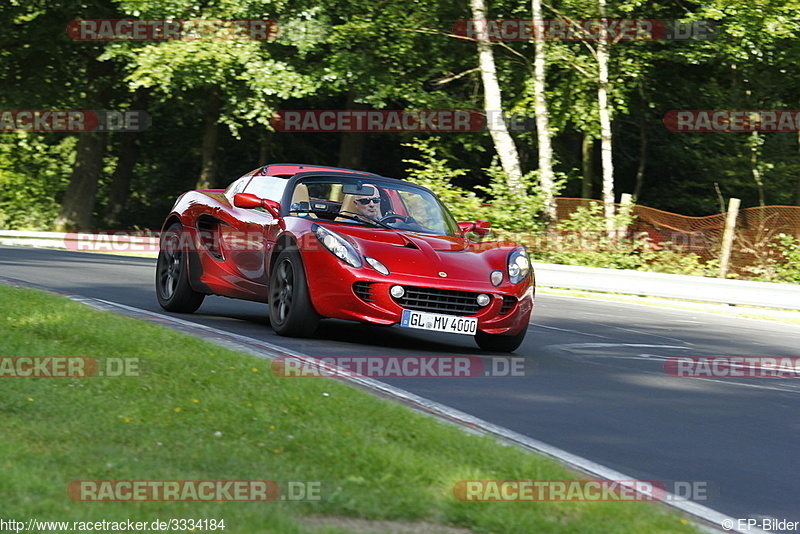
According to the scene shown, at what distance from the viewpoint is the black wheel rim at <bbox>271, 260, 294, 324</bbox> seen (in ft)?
31.5

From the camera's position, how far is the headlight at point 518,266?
971 cm

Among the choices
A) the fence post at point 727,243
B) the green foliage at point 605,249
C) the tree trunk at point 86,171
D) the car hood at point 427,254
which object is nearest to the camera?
the car hood at point 427,254

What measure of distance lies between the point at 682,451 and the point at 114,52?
2509 cm

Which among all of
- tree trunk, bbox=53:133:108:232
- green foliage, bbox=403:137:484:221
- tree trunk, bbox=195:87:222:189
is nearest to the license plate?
green foliage, bbox=403:137:484:221

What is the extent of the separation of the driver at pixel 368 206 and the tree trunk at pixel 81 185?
26594 mm

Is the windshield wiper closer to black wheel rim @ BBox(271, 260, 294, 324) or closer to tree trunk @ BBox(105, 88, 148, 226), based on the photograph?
black wheel rim @ BBox(271, 260, 294, 324)

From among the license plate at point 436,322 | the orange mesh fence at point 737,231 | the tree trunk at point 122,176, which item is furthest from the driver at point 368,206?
the tree trunk at point 122,176

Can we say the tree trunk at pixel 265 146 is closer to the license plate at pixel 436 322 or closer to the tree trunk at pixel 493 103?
the tree trunk at pixel 493 103

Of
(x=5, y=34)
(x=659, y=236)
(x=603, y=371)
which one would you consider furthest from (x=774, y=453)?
(x=5, y=34)

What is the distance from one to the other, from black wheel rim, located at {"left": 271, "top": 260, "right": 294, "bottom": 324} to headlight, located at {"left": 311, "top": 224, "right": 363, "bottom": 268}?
40 cm

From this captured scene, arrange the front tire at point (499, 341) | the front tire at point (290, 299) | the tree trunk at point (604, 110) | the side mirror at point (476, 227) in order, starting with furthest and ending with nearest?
the tree trunk at point (604, 110) < the side mirror at point (476, 227) < the front tire at point (499, 341) < the front tire at point (290, 299)

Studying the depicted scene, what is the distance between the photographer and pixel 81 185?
35500 mm

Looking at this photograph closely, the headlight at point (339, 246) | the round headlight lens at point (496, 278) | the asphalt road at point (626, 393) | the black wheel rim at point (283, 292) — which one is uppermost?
the headlight at point (339, 246)

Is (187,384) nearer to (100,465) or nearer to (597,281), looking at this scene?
(100,465)
